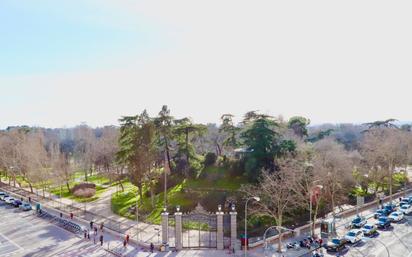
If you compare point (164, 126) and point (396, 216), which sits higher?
point (164, 126)

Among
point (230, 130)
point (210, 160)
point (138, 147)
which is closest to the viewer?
point (138, 147)

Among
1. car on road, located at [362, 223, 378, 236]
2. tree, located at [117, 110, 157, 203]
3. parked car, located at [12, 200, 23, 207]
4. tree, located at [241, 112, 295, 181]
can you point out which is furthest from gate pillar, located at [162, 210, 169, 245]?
parked car, located at [12, 200, 23, 207]

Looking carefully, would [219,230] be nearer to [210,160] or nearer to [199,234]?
[199,234]

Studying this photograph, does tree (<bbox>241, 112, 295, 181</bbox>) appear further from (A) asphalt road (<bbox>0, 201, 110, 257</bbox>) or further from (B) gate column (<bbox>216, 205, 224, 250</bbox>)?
(A) asphalt road (<bbox>0, 201, 110, 257</bbox>)

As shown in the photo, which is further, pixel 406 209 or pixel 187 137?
pixel 187 137

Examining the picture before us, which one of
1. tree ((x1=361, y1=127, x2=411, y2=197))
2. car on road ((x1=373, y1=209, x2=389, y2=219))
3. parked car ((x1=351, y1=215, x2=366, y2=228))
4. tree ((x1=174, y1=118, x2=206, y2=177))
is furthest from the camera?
tree ((x1=174, y1=118, x2=206, y2=177))

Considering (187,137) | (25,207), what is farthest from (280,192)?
(25,207)

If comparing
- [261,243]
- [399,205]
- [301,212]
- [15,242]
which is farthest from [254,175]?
[15,242]
